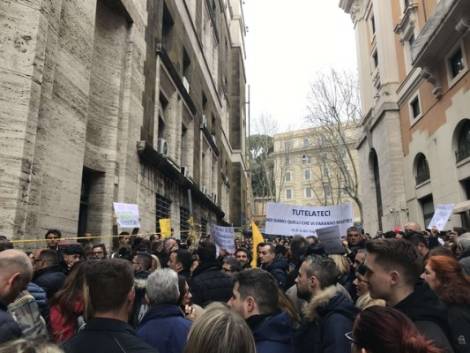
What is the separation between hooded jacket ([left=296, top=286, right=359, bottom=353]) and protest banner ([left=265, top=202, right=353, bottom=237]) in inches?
189

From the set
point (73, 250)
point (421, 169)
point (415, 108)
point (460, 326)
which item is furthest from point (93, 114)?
point (415, 108)

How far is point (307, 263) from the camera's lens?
134 inches

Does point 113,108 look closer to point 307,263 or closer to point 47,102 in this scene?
point 47,102

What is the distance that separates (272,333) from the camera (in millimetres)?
2543

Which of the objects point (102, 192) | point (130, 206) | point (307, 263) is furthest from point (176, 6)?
point (307, 263)

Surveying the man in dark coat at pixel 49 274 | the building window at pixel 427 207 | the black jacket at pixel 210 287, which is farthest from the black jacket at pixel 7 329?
the building window at pixel 427 207

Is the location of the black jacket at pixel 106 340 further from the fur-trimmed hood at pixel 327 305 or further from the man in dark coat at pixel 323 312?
the fur-trimmed hood at pixel 327 305

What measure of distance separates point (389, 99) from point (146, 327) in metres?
26.5

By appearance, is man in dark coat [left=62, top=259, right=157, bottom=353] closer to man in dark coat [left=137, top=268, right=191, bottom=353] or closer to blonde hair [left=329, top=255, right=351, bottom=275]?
man in dark coat [left=137, top=268, right=191, bottom=353]

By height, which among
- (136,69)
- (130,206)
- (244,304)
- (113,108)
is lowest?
(244,304)

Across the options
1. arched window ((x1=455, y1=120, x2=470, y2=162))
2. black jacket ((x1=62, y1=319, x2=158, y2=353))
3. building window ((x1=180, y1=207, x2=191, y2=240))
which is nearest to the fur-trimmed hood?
black jacket ((x1=62, y1=319, x2=158, y2=353))

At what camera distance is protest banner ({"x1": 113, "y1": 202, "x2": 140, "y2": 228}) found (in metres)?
8.83

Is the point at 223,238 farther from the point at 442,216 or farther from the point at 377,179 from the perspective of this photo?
the point at 377,179

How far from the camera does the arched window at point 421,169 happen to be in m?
21.6
